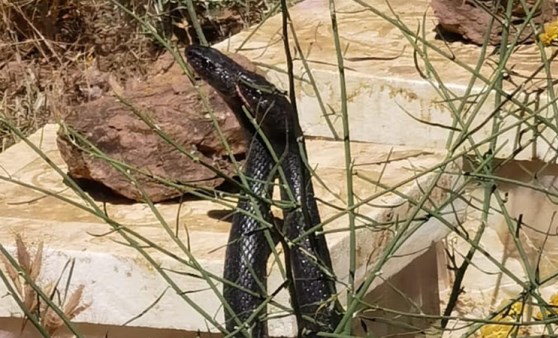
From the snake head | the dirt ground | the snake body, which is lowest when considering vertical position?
the dirt ground

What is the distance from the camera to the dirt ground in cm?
646

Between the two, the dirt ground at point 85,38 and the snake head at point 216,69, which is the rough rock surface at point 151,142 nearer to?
the snake head at point 216,69

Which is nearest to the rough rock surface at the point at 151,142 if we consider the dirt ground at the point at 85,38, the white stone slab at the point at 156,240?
the white stone slab at the point at 156,240

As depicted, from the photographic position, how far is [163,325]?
10.4 feet

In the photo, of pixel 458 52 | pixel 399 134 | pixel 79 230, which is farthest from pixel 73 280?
pixel 458 52

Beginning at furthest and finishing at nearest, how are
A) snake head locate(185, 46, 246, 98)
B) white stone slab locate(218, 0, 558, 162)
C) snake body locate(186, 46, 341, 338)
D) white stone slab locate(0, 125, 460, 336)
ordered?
1. white stone slab locate(218, 0, 558, 162)
2. snake head locate(185, 46, 246, 98)
3. white stone slab locate(0, 125, 460, 336)
4. snake body locate(186, 46, 341, 338)

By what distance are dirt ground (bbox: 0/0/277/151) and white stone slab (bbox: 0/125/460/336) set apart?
2.73 metres

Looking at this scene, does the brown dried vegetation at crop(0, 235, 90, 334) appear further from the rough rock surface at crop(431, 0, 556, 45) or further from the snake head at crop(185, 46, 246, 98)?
the rough rock surface at crop(431, 0, 556, 45)

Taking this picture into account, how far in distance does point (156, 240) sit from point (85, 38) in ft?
12.7

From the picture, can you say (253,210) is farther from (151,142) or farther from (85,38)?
(85,38)

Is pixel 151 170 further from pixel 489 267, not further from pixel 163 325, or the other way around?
pixel 489 267

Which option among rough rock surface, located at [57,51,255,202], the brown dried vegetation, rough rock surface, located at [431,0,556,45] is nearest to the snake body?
rough rock surface, located at [57,51,255,202]

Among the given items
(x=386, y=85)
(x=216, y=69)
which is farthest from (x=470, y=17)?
(x=216, y=69)

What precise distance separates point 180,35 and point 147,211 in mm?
3353
